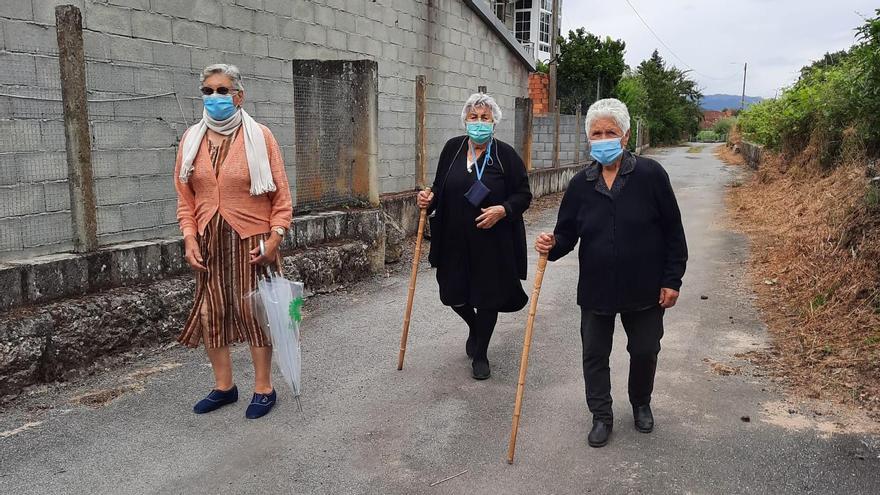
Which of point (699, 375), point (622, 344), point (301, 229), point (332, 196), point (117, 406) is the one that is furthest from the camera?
point (332, 196)

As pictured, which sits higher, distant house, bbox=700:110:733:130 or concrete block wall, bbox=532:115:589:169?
distant house, bbox=700:110:733:130

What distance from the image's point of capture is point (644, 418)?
152 inches

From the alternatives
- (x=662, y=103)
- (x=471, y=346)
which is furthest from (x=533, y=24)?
(x=471, y=346)

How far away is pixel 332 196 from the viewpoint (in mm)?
7891

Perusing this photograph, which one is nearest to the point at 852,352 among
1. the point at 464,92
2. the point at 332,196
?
the point at 332,196

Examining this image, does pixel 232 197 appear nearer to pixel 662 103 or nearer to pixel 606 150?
pixel 606 150

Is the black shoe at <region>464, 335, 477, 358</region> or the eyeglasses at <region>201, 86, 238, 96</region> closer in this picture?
the eyeglasses at <region>201, 86, 238, 96</region>

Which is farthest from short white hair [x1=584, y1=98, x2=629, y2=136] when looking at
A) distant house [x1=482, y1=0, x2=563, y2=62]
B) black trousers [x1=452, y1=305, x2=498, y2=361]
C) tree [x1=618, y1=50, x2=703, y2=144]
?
tree [x1=618, y1=50, x2=703, y2=144]

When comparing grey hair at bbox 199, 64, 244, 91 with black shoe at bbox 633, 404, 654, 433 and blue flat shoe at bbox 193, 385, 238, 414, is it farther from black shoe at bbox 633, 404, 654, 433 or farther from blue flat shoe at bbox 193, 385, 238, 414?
black shoe at bbox 633, 404, 654, 433

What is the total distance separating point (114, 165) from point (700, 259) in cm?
668

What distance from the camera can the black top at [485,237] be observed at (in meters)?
4.55

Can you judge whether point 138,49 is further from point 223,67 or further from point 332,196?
point 223,67

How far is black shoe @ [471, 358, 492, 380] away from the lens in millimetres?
4660

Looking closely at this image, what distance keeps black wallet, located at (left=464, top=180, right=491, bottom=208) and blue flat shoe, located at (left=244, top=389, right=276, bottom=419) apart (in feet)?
5.69
